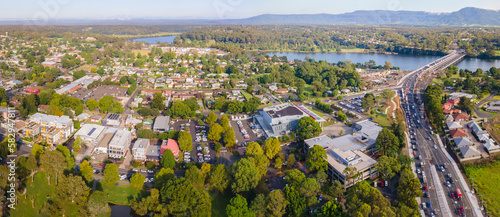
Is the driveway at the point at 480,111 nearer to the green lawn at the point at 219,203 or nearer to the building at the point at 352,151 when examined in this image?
the building at the point at 352,151

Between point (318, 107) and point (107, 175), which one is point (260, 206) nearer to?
point (107, 175)

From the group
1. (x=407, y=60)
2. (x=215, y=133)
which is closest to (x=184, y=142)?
(x=215, y=133)

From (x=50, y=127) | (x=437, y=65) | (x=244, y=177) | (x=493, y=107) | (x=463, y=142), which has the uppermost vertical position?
(x=437, y=65)

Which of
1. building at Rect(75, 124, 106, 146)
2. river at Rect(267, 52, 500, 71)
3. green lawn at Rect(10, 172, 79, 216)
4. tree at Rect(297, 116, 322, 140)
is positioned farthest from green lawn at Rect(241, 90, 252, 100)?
river at Rect(267, 52, 500, 71)

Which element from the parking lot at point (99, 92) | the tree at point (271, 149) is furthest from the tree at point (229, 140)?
the parking lot at point (99, 92)

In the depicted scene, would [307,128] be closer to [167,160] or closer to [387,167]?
[387,167]
